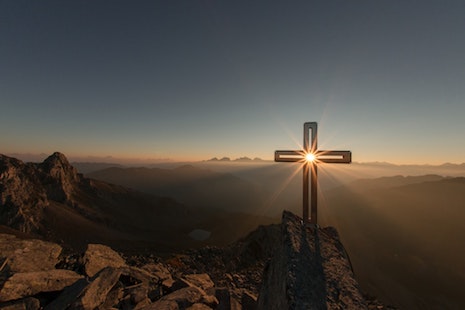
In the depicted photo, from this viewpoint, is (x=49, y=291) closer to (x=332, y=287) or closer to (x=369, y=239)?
(x=332, y=287)

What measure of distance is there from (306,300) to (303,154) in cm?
472

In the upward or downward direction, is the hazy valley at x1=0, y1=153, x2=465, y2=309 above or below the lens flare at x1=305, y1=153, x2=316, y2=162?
below

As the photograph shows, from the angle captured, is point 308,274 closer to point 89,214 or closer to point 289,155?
point 289,155

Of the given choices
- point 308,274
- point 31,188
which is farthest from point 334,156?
point 31,188

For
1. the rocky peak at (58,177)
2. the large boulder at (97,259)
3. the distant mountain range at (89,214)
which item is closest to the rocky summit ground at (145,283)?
the large boulder at (97,259)

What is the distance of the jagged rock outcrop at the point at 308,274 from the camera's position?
3.79 meters

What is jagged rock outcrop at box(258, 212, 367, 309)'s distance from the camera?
3.79m

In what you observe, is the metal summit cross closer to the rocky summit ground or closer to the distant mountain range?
the rocky summit ground

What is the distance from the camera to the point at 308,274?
13.9 feet

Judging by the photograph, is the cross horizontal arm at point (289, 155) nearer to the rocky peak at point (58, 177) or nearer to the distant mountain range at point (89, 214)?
the distant mountain range at point (89, 214)

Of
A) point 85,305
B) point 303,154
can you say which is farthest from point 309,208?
point 85,305

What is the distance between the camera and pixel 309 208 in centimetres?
702

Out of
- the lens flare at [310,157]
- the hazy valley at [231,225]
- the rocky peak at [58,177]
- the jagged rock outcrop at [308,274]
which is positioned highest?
the lens flare at [310,157]

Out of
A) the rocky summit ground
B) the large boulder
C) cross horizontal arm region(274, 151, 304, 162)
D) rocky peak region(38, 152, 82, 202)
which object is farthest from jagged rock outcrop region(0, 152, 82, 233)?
cross horizontal arm region(274, 151, 304, 162)
